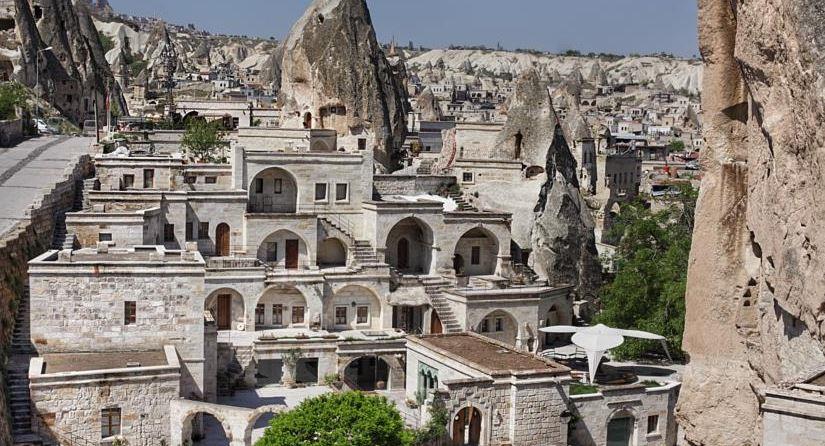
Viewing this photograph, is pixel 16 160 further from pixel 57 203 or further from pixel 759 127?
pixel 759 127

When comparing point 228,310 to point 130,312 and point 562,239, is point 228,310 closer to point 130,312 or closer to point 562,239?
point 130,312

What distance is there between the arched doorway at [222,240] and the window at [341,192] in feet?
18.4

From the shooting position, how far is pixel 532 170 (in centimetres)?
5591

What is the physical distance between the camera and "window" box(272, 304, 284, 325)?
45375 mm

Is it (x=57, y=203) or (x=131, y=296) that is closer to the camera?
(x=131, y=296)

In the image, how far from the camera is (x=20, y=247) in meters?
33.6

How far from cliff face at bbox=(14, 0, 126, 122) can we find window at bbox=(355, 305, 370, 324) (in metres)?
42.5

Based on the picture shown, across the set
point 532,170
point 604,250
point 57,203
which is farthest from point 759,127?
point 604,250

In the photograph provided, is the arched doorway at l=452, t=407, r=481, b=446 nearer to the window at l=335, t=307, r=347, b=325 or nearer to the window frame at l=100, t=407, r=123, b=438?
the window frame at l=100, t=407, r=123, b=438

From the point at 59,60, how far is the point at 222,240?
4725 centimetres

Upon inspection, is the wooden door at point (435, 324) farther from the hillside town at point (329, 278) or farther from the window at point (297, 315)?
the window at point (297, 315)

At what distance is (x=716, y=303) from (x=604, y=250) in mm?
53672

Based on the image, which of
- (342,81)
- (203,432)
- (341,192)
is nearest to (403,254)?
(341,192)

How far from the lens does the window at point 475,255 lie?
51.7 m
